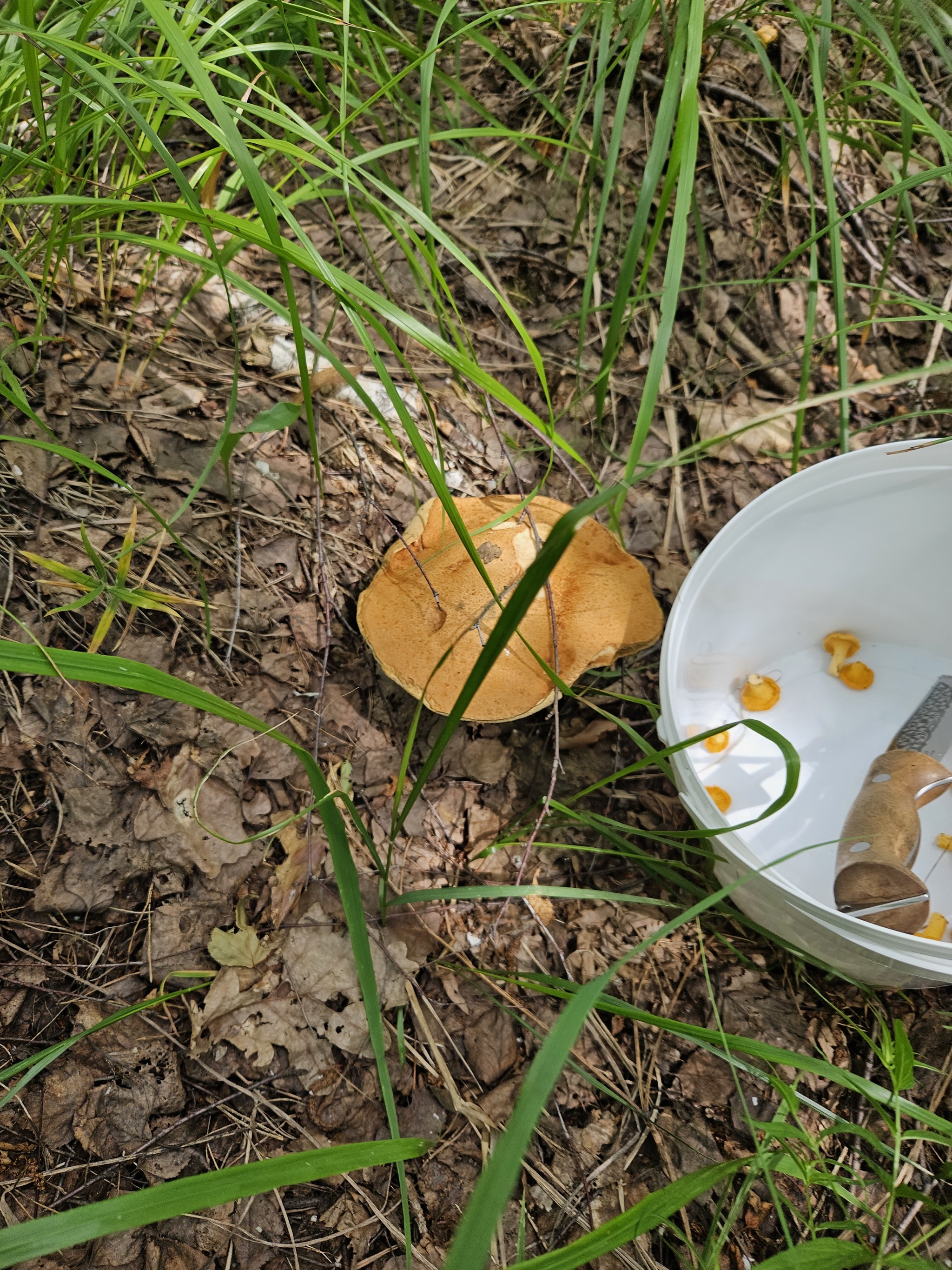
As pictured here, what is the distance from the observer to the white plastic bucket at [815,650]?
4.91 ft

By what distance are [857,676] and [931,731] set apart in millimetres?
212

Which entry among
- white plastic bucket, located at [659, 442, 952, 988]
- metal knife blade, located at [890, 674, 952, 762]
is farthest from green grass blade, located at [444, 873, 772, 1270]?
metal knife blade, located at [890, 674, 952, 762]

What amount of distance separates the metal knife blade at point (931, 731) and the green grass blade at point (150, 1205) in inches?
61.4

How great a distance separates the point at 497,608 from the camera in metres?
1.54

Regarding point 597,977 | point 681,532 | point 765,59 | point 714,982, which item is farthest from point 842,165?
point 597,977

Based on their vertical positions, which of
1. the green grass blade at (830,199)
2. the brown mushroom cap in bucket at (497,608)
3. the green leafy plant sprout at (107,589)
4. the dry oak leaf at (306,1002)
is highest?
the green grass blade at (830,199)

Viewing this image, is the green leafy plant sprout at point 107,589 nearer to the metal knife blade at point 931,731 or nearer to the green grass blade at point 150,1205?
the green grass blade at point 150,1205

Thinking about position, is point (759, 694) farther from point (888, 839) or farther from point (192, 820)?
point (192, 820)

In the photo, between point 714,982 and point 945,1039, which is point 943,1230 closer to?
point 945,1039

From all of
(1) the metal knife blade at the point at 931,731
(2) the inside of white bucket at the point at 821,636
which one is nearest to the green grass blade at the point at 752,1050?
(2) the inside of white bucket at the point at 821,636

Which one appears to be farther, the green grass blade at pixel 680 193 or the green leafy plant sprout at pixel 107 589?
the green leafy plant sprout at pixel 107 589

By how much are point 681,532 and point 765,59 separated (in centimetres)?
98

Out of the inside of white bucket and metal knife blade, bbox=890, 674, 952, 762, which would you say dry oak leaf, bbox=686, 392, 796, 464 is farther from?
metal knife blade, bbox=890, 674, 952, 762

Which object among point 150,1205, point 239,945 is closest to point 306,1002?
point 239,945
